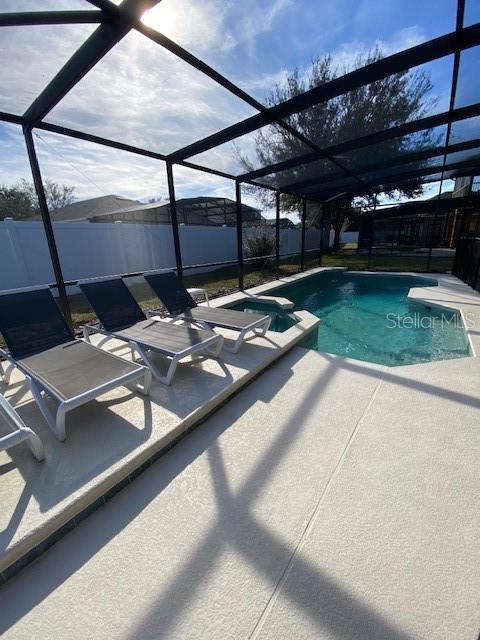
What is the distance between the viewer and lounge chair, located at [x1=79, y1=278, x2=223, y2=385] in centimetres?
308

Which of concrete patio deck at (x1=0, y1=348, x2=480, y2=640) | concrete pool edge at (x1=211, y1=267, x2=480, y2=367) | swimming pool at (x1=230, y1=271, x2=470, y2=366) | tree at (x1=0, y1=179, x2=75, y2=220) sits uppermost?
tree at (x1=0, y1=179, x2=75, y2=220)

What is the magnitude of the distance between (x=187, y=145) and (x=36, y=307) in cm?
343

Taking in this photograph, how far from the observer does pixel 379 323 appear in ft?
21.1

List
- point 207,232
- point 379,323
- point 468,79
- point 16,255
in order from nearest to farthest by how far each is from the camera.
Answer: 1. point 468,79
2. point 379,323
3. point 16,255
4. point 207,232

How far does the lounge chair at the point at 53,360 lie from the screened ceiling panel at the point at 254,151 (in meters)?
3.82

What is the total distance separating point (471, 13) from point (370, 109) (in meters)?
2.52

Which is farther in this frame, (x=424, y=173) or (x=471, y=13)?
(x=424, y=173)

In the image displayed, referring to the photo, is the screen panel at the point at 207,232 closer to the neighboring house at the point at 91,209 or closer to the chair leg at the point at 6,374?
the chair leg at the point at 6,374

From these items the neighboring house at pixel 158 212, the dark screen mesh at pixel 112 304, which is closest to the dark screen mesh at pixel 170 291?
the dark screen mesh at pixel 112 304

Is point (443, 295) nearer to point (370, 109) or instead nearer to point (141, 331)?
point (370, 109)

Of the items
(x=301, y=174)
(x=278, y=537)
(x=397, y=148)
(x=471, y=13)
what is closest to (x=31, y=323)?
(x=278, y=537)

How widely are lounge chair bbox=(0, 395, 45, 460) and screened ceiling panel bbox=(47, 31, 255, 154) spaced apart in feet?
10.2

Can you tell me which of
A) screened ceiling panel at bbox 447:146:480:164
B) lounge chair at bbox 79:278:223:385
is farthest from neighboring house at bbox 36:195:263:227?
lounge chair at bbox 79:278:223:385

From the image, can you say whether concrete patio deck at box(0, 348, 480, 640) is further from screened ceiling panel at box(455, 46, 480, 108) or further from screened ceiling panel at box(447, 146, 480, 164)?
screened ceiling panel at box(447, 146, 480, 164)
